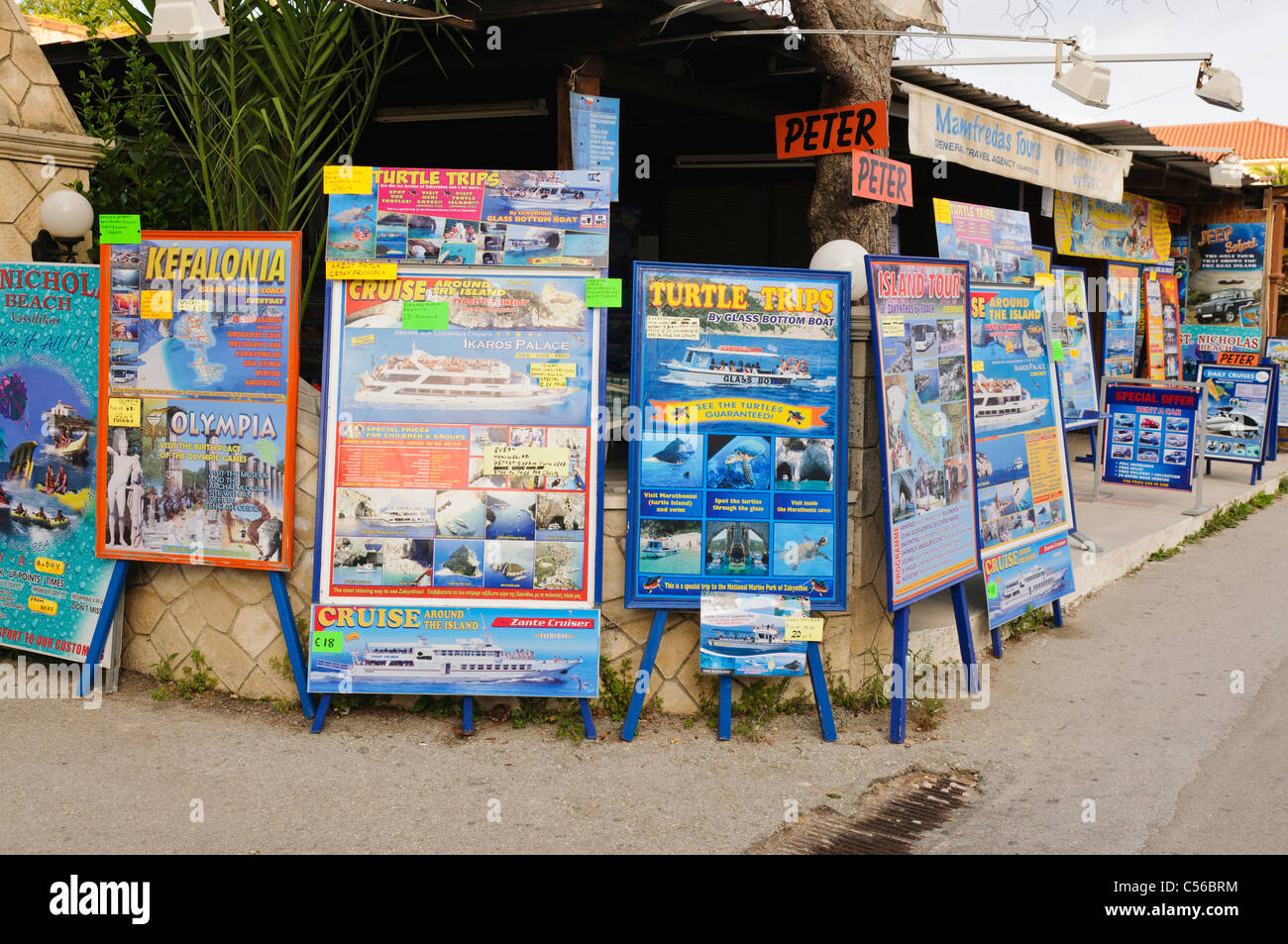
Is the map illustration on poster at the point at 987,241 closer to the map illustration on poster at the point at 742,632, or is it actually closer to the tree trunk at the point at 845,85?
the tree trunk at the point at 845,85

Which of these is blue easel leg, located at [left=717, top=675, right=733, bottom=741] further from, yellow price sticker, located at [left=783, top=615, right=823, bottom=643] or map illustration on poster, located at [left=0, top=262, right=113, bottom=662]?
map illustration on poster, located at [left=0, top=262, right=113, bottom=662]

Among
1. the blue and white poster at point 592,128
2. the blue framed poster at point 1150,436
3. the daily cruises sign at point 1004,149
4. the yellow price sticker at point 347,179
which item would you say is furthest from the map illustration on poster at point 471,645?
the blue framed poster at point 1150,436

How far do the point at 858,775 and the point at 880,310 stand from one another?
2.07m

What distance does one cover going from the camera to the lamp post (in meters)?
5.73

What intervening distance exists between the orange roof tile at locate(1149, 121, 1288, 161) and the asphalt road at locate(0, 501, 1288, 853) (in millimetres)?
28043

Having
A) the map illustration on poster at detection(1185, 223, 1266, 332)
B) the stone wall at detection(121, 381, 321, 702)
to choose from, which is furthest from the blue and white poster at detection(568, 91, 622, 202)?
the map illustration on poster at detection(1185, 223, 1266, 332)

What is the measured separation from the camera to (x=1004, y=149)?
849 centimetres

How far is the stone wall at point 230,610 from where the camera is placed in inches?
197

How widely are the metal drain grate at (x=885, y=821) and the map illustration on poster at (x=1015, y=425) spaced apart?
167cm

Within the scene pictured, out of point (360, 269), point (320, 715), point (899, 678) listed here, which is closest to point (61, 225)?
point (360, 269)

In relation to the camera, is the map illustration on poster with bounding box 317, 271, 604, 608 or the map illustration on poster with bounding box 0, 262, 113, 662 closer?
the map illustration on poster with bounding box 317, 271, 604, 608

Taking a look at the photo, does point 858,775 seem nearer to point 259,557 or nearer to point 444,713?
point 444,713
